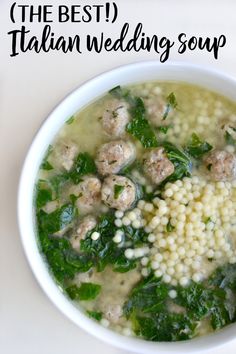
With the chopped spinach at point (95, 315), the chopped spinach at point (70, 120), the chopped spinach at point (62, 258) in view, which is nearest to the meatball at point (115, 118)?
the chopped spinach at point (70, 120)

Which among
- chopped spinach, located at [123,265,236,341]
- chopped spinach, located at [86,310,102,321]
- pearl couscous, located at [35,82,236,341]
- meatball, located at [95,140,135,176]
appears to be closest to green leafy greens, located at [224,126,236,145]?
pearl couscous, located at [35,82,236,341]

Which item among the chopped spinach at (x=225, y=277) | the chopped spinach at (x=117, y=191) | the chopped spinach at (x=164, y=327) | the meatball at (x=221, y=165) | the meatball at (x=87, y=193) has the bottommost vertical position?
the chopped spinach at (x=164, y=327)

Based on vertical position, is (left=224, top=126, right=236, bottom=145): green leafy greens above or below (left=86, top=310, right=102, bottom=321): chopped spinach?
above

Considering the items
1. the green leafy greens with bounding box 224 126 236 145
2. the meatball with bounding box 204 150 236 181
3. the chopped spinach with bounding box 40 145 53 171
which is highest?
the green leafy greens with bounding box 224 126 236 145

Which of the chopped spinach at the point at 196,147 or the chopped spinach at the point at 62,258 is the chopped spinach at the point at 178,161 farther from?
the chopped spinach at the point at 62,258

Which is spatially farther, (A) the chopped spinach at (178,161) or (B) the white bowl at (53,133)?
(A) the chopped spinach at (178,161)

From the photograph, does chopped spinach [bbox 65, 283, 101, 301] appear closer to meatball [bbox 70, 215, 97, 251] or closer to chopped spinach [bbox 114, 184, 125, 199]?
meatball [bbox 70, 215, 97, 251]

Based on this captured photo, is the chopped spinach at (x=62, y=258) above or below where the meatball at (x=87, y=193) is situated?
below
